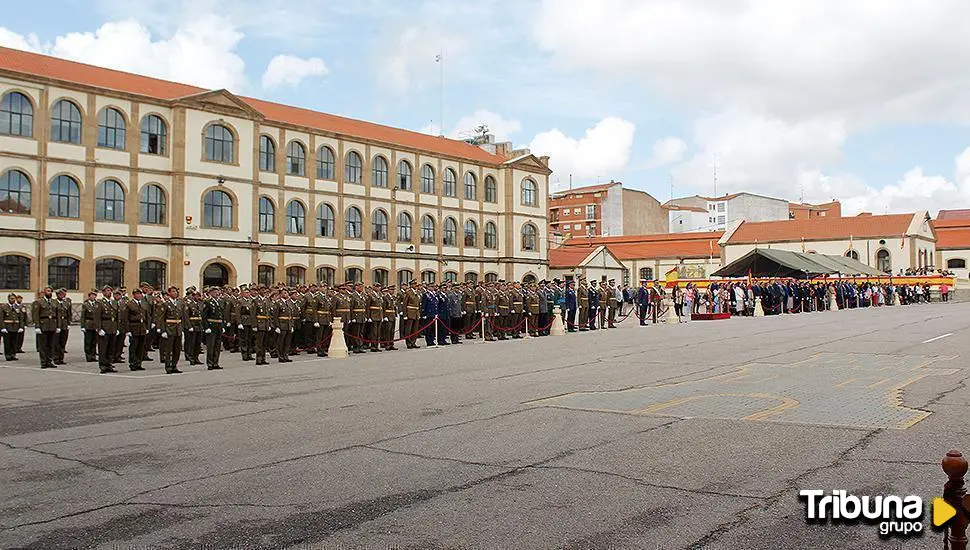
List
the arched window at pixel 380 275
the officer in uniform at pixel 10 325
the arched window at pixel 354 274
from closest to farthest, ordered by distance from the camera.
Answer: the officer in uniform at pixel 10 325 → the arched window at pixel 354 274 → the arched window at pixel 380 275

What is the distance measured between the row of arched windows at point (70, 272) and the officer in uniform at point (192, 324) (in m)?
25.8

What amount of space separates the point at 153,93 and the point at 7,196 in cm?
1013

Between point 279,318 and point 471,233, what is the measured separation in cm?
4475

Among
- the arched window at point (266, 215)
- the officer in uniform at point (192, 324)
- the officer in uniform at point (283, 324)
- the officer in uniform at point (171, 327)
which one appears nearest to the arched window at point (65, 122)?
the arched window at point (266, 215)

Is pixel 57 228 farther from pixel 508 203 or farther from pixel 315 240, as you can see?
pixel 508 203

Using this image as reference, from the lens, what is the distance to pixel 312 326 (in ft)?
76.9

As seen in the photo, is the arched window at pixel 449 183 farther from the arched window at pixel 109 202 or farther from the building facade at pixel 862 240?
the building facade at pixel 862 240

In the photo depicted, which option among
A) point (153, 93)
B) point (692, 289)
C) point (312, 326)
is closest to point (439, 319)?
point (312, 326)

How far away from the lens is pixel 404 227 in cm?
6028

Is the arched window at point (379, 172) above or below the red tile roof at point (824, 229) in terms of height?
above

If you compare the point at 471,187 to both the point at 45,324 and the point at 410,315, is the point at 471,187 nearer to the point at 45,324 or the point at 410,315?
the point at 410,315

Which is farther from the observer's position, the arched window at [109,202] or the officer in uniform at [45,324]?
the arched window at [109,202]

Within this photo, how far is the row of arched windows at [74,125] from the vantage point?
4106 centimetres

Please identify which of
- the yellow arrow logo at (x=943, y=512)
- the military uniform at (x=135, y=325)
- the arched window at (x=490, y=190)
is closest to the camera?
the yellow arrow logo at (x=943, y=512)
